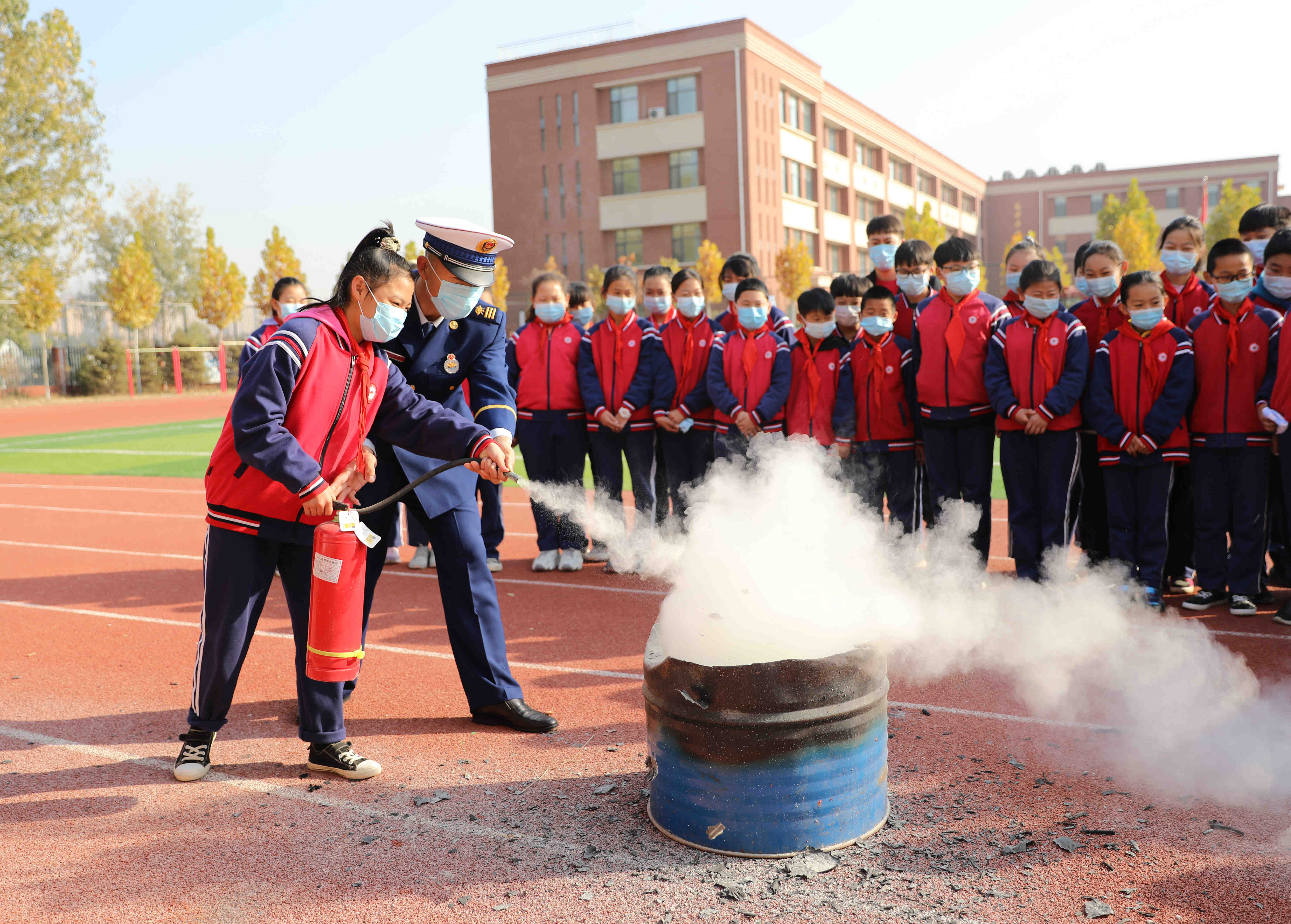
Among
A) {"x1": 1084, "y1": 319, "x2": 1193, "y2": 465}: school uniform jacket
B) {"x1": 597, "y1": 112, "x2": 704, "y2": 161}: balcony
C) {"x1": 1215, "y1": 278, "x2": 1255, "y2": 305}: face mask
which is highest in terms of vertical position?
{"x1": 597, "y1": 112, "x2": 704, "y2": 161}: balcony

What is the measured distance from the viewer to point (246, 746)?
4.66 meters

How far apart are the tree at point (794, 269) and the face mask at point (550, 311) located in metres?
40.3

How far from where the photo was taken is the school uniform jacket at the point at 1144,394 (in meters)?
6.59

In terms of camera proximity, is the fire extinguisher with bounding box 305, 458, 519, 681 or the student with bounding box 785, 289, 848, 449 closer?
the fire extinguisher with bounding box 305, 458, 519, 681

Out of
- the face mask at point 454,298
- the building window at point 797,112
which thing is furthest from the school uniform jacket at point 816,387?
the building window at point 797,112

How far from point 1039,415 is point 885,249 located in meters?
2.34

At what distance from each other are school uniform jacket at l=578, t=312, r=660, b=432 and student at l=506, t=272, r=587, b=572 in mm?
130

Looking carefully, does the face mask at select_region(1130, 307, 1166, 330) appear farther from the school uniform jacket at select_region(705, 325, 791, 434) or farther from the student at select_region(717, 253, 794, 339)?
the student at select_region(717, 253, 794, 339)

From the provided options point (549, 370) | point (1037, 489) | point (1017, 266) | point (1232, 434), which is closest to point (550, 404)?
point (549, 370)

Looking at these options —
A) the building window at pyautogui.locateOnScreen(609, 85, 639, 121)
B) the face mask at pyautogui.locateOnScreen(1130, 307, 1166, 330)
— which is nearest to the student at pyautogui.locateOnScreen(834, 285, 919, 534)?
the face mask at pyautogui.locateOnScreen(1130, 307, 1166, 330)

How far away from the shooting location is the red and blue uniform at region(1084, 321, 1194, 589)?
260 inches

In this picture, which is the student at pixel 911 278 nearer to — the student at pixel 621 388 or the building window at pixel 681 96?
the student at pixel 621 388

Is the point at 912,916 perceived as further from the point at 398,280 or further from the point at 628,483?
the point at 628,483

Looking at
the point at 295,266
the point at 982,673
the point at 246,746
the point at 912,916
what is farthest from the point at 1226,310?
the point at 295,266
